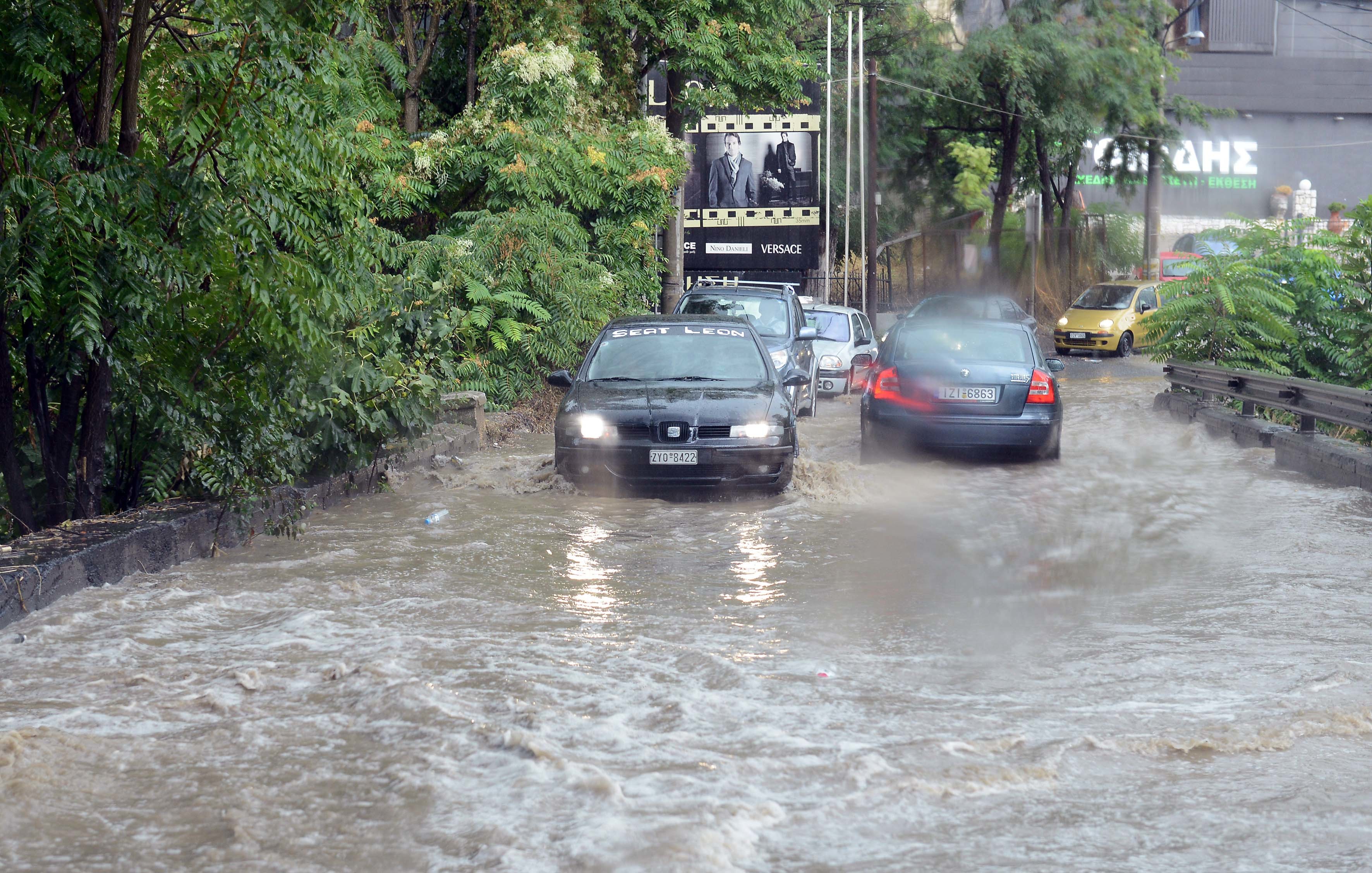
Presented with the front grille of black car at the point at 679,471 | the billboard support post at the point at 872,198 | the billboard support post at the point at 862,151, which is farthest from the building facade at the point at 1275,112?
the front grille of black car at the point at 679,471

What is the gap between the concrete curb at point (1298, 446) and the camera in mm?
11491

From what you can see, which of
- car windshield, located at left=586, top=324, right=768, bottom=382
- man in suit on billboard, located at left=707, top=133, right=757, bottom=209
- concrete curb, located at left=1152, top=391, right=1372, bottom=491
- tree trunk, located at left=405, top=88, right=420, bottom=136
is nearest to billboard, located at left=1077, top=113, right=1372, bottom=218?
man in suit on billboard, located at left=707, top=133, right=757, bottom=209

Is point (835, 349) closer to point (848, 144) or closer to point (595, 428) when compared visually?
point (848, 144)

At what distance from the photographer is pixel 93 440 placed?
800cm

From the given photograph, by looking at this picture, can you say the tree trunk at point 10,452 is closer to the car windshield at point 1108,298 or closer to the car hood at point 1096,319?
the car hood at point 1096,319

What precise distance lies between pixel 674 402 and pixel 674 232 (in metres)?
11.7

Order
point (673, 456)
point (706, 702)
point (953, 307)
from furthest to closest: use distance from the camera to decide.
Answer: point (953, 307)
point (673, 456)
point (706, 702)

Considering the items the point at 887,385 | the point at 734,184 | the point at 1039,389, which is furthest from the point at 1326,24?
the point at 887,385

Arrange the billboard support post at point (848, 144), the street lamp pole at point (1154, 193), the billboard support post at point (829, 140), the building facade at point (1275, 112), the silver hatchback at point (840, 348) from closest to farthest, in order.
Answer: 1. the silver hatchback at point (840, 348)
2. the billboard support post at point (848, 144)
3. the billboard support post at point (829, 140)
4. the street lamp pole at point (1154, 193)
5. the building facade at point (1275, 112)

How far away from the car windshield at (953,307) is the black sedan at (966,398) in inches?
553

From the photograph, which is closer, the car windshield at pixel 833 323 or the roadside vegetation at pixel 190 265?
the roadside vegetation at pixel 190 265

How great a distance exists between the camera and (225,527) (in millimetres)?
8664

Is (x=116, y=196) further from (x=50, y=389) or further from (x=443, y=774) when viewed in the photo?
(x=443, y=774)

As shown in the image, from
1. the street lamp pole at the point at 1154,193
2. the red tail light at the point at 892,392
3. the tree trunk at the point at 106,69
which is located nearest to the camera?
the tree trunk at the point at 106,69
